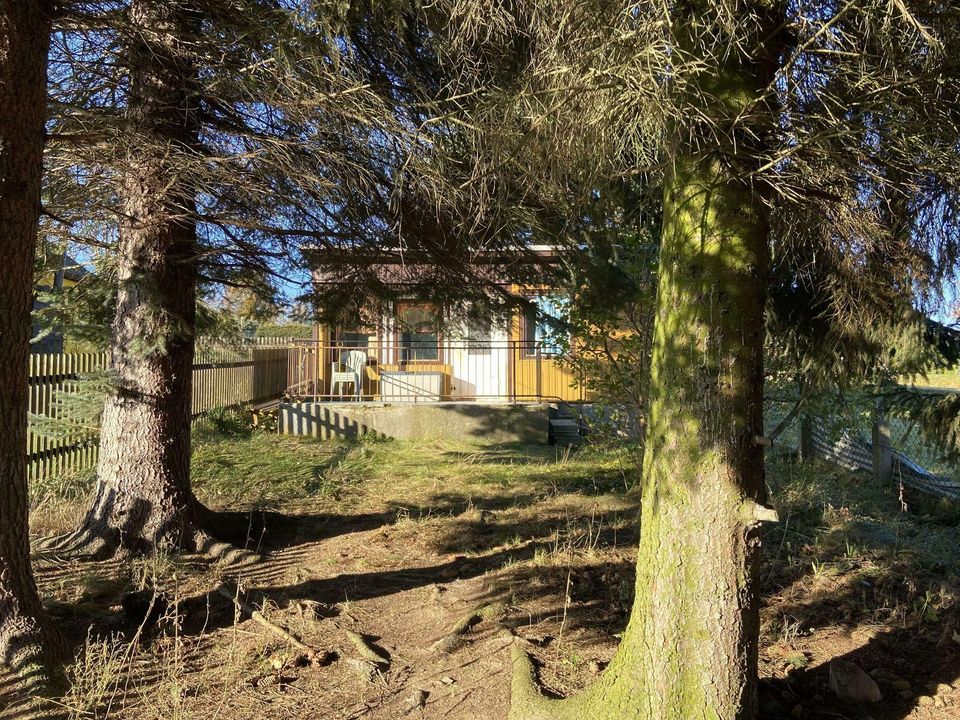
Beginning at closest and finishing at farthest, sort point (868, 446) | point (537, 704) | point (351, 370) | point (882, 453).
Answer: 1. point (537, 704)
2. point (882, 453)
3. point (868, 446)
4. point (351, 370)

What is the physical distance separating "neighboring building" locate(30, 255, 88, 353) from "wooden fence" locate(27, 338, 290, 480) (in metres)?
0.48

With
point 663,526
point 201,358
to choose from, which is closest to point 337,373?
point 201,358

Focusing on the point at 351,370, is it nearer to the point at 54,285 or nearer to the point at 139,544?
the point at 54,285

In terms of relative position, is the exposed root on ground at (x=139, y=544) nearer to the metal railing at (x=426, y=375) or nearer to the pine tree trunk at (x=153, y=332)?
the pine tree trunk at (x=153, y=332)

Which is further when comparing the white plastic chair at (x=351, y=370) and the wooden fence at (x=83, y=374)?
the white plastic chair at (x=351, y=370)

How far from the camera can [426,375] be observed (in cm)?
1377

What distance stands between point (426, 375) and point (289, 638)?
978cm

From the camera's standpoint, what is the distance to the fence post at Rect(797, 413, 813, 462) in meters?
10.2

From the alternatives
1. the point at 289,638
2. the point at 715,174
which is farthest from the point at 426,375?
the point at 715,174

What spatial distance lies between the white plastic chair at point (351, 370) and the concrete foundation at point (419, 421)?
636 millimetres

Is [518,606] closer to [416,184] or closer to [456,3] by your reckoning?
[416,184]

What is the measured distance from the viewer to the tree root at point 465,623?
404cm

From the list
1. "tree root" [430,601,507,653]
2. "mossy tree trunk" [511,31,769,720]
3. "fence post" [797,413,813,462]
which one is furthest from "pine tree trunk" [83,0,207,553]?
"fence post" [797,413,813,462]

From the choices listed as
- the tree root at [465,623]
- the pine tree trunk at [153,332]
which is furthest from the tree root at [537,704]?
the pine tree trunk at [153,332]
